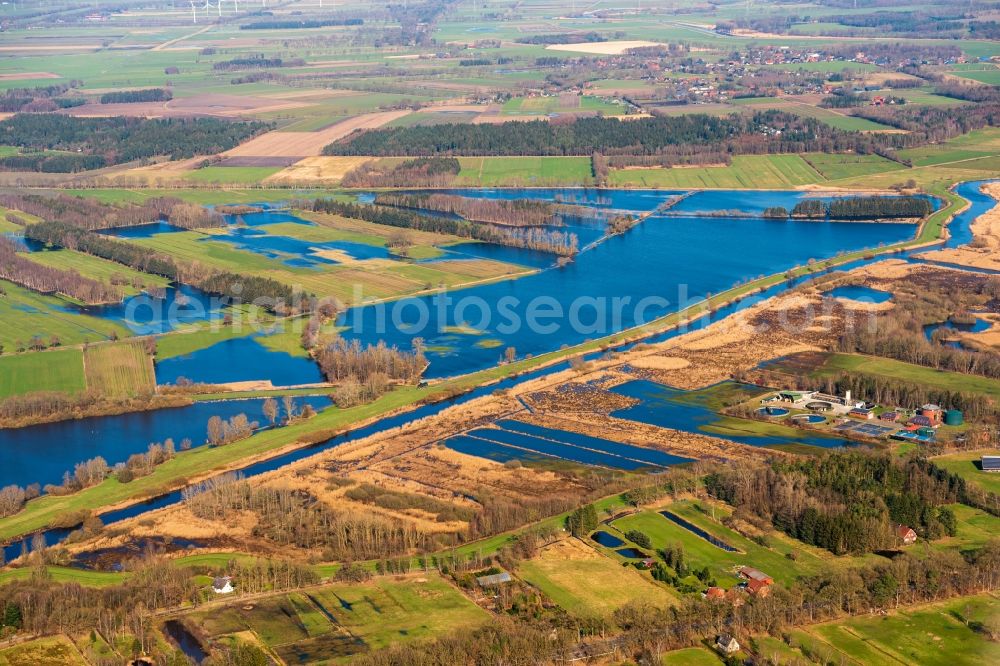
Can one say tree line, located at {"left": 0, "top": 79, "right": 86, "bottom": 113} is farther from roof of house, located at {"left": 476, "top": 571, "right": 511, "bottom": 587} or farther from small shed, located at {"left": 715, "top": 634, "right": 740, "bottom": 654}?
small shed, located at {"left": 715, "top": 634, "right": 740, "bottom": 654}

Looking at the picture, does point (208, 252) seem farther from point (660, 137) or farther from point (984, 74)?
point (984, 74)

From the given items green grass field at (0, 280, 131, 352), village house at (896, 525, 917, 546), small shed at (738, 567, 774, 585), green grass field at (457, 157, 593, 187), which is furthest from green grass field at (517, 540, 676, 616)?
green grass field at (457, 157, 593, 187)

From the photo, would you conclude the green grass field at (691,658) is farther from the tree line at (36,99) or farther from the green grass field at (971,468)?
the tree line at (36,99)

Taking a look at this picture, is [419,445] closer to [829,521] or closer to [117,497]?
[117,497]

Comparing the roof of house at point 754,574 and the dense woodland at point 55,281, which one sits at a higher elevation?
the dense woodland at point 55,281

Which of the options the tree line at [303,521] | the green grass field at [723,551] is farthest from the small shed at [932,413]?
the tree line at [303,521]

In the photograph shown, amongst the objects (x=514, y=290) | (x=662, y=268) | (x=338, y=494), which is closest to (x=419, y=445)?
(x=338, y=494)

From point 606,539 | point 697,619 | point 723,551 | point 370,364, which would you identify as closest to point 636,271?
point 370,364
